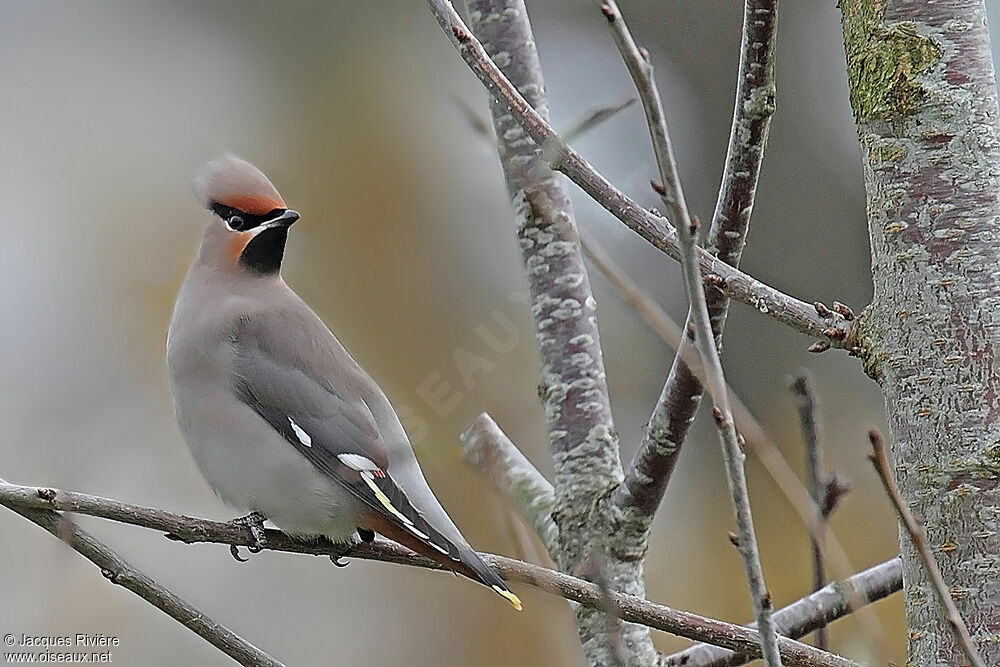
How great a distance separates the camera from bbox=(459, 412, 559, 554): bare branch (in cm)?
172

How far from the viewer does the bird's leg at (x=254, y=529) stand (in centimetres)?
141

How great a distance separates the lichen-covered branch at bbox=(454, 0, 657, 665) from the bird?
0.20 m

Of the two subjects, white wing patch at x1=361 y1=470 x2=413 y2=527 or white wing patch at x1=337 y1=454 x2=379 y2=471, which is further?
white wing patch at x1=337 y1=454 x2=379 y2=471

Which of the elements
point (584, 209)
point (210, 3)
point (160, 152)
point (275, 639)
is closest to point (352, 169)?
point (160, 152)

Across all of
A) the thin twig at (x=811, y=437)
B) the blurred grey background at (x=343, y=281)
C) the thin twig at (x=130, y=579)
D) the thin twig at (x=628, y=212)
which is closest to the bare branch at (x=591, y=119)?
the thin twig at (x=628, y=212)

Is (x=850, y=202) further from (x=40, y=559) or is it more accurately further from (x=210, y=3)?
(x=40, y=559)

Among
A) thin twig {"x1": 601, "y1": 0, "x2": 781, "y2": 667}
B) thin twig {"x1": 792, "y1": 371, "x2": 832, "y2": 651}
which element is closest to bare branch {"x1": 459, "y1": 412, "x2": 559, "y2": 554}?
thin twig {"x1": 792, "y1": 371, "x2": 832, "y2": 651}

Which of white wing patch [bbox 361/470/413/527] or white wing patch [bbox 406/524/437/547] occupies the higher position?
white wing patch [bbox 361/470/413/527]

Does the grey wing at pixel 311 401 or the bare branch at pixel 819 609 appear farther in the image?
the grey wing at pixel 311 401

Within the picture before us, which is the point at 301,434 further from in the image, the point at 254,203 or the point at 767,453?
the point at 767,453

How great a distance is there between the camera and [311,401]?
162 cm

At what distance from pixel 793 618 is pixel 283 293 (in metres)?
0.77

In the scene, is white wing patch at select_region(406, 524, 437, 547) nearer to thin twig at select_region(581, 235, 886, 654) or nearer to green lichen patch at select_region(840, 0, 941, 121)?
thin twig at select_region(581, 235, 886, 654)

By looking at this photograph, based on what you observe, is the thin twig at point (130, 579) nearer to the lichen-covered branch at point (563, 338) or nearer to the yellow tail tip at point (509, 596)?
the yellow tail tip at point (509, 596)
